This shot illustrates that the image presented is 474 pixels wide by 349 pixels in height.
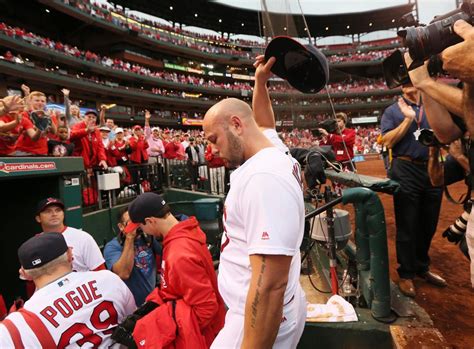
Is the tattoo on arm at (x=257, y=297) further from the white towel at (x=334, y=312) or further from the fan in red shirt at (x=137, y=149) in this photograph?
the fan in red shirt at (x=137, y=149)

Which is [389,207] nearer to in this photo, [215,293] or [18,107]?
[215,293]

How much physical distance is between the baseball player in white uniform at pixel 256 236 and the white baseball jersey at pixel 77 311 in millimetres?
1156

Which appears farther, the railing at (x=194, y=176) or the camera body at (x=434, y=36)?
the railing at (x=194, y=176)

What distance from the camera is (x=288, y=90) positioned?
9.69 ft

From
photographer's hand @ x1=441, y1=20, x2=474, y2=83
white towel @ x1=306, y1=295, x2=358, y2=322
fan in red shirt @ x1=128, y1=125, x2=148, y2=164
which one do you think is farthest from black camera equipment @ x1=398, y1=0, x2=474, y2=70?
fan in red shirt @ x1=128, y1=125, x2=148, y2=164

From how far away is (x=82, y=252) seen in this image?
3225 millimetres

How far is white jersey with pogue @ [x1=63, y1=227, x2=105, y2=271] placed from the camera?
3.20m

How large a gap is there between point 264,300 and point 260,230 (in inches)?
10.7

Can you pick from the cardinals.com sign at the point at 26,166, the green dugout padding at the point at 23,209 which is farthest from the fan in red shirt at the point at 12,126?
the cardinals.com sign at the point at 26,166

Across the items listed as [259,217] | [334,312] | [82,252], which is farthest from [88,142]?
[259,217]

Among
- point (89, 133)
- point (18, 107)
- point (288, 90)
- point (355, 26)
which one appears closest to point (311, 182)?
point (288, 90)

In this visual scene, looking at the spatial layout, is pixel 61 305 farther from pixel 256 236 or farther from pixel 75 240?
pixel 256 236

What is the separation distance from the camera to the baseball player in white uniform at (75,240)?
10.5 feet

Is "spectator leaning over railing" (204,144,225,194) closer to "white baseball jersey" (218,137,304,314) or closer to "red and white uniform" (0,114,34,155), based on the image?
"red and white uniform" (0,114,34,155)
